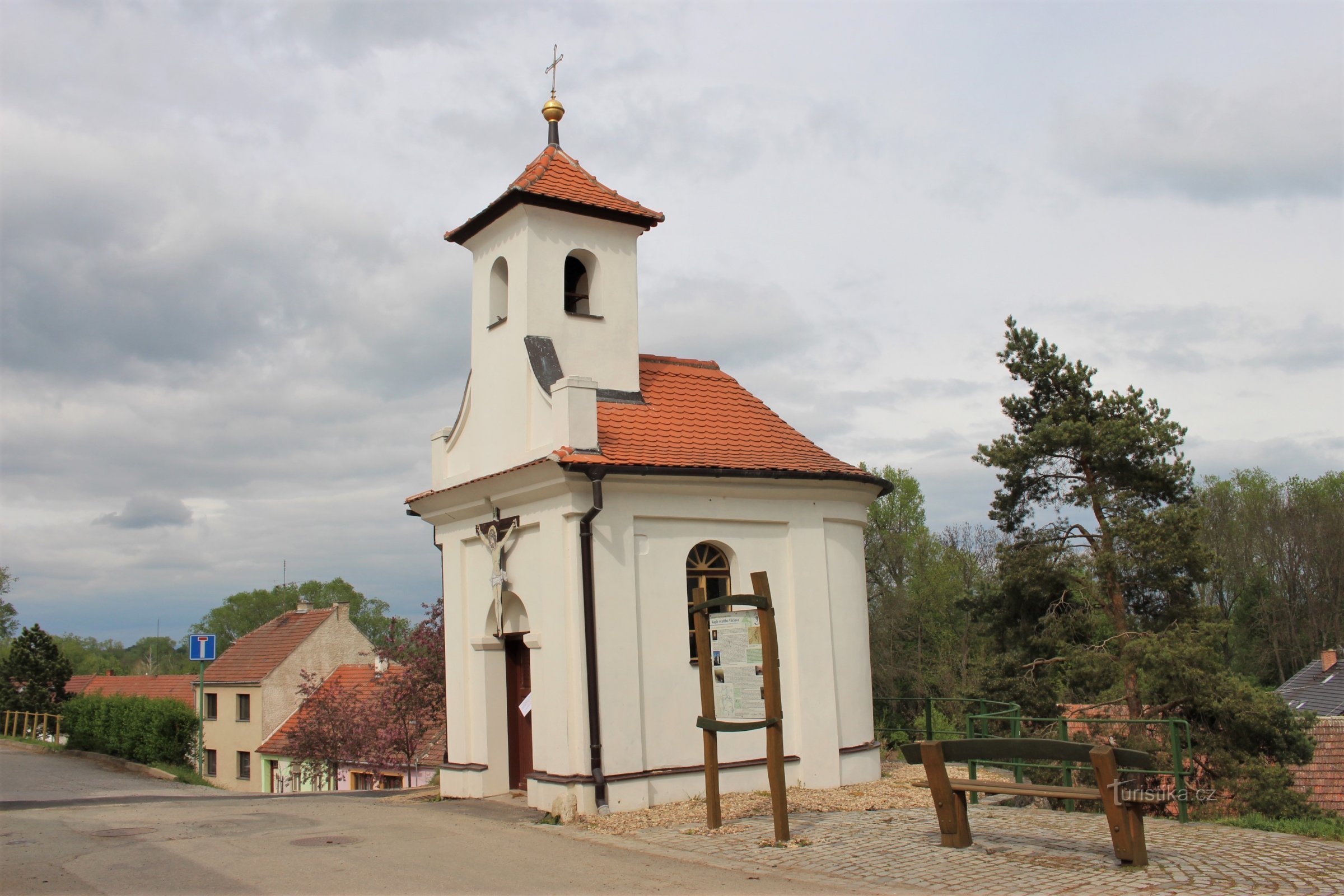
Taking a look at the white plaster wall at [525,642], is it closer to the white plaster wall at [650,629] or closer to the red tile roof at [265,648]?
the white plaster wall at [650,629]

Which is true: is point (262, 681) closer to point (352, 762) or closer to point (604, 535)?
A: point (352, 762)

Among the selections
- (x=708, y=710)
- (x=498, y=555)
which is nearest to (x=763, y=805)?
(x=708, y=710)

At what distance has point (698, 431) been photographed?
14047mm

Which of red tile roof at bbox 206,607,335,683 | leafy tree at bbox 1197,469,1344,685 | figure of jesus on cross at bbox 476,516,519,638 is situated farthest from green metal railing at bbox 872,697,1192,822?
leafy tree at bbox 1197,469,1344,685

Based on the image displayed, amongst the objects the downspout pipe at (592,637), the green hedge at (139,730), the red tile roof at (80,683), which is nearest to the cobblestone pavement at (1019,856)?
the downspout pipe at (592,637)

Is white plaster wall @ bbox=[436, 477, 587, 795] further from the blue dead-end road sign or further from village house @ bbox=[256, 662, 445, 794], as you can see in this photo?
the blue dead-end road sign

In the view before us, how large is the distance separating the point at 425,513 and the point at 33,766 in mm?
12822

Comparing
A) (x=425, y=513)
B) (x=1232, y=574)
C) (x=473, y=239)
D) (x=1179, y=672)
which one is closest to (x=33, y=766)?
(x=425, y=513)

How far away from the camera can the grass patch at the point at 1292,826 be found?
33.3 feet

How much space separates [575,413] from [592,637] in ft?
8.76

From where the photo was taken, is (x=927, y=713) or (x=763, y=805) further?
(x=927, y=713)

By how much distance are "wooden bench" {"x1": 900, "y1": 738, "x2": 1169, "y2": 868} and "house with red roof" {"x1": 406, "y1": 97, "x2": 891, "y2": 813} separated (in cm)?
350

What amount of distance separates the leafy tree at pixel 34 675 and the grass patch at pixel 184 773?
25.5ft

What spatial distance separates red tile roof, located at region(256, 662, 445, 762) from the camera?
30900mm
